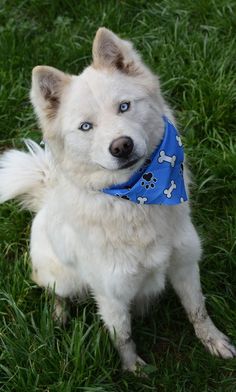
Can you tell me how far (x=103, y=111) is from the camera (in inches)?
98.0

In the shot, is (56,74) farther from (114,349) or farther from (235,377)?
(235,377)

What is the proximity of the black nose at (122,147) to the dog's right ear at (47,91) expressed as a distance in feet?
1.27

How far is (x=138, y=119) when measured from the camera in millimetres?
2520

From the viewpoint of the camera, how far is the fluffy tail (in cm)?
341

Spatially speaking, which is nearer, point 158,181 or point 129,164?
point 129,164

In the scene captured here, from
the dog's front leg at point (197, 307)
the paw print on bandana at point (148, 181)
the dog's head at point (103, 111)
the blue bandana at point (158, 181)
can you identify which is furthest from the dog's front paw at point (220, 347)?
the dog's head at point (103, 111)

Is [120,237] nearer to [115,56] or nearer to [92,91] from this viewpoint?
[92,91]

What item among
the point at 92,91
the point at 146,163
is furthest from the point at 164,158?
Answer: the point at 92,91

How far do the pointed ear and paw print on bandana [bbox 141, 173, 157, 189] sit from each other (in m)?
0.46

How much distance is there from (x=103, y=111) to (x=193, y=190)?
146 centimetres

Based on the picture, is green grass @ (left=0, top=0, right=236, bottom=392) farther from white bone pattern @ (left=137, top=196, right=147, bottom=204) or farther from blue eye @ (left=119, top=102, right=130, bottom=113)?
blue eye @ (left=119, top=102, right=130, bottom=113)

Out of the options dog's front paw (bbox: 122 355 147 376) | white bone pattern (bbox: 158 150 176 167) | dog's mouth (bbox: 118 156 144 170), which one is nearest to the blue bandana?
white bone pattern (bbox: 158 150 176 167)

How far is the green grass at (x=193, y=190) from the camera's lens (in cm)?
300

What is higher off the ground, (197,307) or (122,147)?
(122,147)
